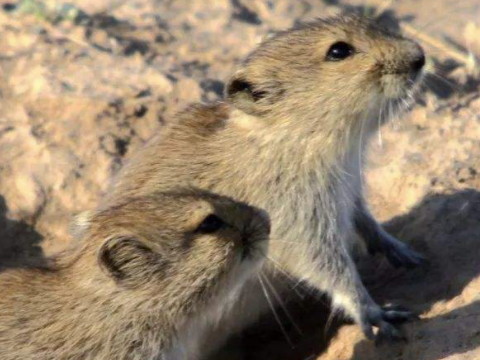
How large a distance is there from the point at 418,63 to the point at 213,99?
2275mm

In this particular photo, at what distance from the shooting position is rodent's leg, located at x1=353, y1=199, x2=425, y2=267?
6.43m

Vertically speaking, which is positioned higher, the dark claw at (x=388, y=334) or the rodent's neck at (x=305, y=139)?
the rodent's neck at (x=305, y=139)

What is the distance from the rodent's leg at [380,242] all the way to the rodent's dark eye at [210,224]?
1566 mm

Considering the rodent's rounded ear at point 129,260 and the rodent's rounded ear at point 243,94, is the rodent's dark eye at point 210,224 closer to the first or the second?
the rodent's rounded ear at point 129,260

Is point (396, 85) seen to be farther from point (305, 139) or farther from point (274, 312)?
point (274, 312)

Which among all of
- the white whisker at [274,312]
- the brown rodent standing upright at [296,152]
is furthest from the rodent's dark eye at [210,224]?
the white whisker at [274,312]

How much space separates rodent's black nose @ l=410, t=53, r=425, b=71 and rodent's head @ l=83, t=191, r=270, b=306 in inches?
48.7

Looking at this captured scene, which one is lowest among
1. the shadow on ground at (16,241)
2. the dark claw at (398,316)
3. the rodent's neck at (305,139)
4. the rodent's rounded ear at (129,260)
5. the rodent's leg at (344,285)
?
the dark claw at (398,316)

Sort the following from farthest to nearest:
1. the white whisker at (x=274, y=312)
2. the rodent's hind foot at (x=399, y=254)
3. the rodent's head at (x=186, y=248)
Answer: the rodent's hind foot at (x=399, y=254) → the white whisker at (x=274, y=312) → the rodent's head at (x=186, y=248)

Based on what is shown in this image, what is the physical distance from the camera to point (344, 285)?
240 inches

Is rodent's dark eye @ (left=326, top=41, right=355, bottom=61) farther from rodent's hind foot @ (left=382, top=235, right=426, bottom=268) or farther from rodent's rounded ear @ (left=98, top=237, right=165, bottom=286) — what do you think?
rodent's rounded ear @ (left=98, top=237, right=165, bottom=286)

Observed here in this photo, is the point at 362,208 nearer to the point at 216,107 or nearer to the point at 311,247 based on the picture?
the point at 311,247

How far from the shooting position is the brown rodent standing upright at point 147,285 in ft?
16.9

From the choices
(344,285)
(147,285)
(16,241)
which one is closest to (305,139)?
(344,285)
